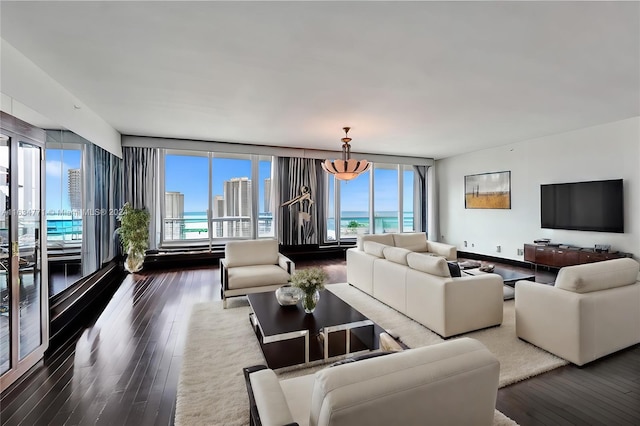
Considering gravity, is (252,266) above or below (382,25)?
below

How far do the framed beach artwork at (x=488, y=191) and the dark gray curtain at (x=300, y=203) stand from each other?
149 inches

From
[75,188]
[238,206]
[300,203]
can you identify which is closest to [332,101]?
[75,188]

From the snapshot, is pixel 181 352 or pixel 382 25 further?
pixel 181 352

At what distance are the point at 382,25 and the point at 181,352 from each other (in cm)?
327

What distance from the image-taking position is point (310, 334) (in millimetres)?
2480

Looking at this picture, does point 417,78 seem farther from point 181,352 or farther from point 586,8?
point 181,352

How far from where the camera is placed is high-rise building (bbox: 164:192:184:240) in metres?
6.98

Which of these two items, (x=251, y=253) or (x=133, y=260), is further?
(x=133, y=260)

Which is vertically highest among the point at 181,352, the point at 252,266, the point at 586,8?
the point at 586,8

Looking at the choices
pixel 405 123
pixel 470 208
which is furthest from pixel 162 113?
pixel 470 208

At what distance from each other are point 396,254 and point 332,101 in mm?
2150

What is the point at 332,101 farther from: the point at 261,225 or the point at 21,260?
the point at 261,225

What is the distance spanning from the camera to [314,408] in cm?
98

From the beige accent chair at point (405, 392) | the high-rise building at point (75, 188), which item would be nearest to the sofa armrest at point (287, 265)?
the high-rise building at point (75, 188)
